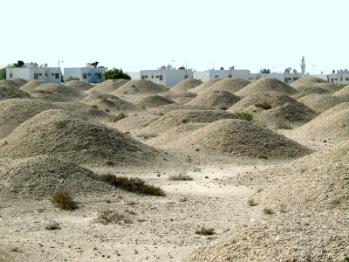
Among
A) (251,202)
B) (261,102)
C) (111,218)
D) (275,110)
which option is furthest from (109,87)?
(111,218)

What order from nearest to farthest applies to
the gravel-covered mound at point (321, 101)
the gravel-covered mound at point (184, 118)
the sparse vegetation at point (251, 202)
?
1. the sparse vegetation at point (251, 202)
2. the gravel-covered mound at point (184, 118)
3. the gravel-covered mound at point (321, 101)

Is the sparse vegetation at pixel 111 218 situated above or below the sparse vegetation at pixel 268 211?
above

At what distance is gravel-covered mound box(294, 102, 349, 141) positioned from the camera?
1548 inches

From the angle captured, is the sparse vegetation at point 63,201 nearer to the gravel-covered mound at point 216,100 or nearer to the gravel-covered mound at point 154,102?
the gravel-covered mound at point 216,100

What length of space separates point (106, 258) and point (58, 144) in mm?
15267

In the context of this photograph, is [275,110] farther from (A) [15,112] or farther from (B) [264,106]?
(A) [15,112]

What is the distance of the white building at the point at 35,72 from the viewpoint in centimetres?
11856

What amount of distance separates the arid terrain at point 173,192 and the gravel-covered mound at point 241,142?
0.08 metres

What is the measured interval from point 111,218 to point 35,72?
104192 millimetres

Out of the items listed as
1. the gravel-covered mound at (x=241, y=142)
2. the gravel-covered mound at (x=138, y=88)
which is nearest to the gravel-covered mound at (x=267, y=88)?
the gravel-covered mound at (x=138, y=88)

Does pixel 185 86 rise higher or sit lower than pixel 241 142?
higher

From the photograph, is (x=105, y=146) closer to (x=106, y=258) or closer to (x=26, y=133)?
(x=26, y=133)

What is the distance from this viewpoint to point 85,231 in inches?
691

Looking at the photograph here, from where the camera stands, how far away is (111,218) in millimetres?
18750
